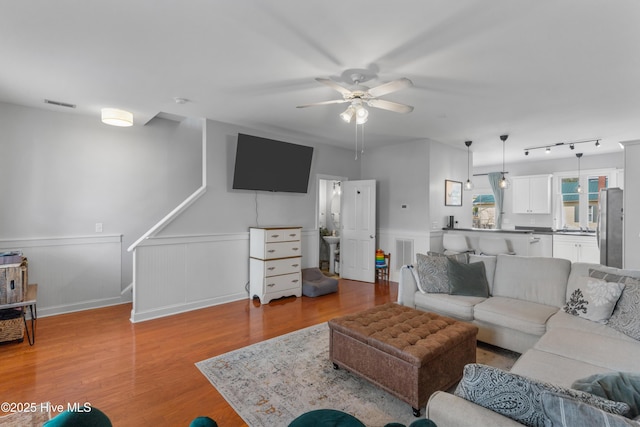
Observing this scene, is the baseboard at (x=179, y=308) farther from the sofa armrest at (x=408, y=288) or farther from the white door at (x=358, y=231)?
the sofa armrest at (x=408, y=288)

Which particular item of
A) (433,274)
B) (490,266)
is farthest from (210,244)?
(490,266)

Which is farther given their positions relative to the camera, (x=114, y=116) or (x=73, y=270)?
(x=73, y=270)

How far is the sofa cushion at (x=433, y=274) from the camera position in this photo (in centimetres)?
342

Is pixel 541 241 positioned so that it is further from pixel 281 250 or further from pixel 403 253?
pixel 281 250

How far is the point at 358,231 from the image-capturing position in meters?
6.08

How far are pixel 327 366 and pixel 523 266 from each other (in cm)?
234

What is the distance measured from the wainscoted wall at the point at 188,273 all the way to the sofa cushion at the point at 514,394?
12.8 feet

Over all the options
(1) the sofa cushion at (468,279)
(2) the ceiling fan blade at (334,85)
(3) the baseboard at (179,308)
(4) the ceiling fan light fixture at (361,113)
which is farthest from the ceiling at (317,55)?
(3) the baseboard at (179,308)

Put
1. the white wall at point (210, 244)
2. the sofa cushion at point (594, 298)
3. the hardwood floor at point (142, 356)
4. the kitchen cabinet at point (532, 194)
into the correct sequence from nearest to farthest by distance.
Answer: the hardwood floor at point (142, 356) < the sofa cushion at point (594, 298) < the white wall at point (210, 244) < the kitchen cabinet at point (532, 194)

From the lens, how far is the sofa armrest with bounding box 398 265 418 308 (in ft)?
11.7

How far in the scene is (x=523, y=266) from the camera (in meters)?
3.32

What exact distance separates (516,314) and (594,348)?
684mm

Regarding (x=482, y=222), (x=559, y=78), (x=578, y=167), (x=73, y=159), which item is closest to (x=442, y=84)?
(x=559, y=78)

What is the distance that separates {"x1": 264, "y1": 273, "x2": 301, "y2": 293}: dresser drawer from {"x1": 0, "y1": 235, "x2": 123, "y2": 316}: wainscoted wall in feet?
6.97
